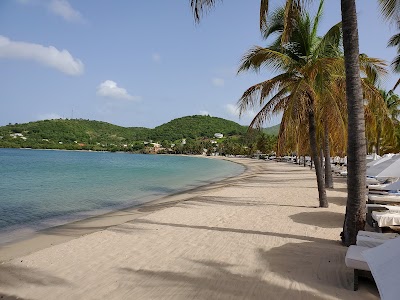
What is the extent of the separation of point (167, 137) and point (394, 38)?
130 m

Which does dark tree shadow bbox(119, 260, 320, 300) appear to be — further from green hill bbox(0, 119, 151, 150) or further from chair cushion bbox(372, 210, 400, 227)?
green hill bbox(0, 119, 151, 150)

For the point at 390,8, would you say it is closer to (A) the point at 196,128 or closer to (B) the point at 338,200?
(B) the point at 338,200

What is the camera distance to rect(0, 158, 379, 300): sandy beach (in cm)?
418

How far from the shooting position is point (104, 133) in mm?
139125

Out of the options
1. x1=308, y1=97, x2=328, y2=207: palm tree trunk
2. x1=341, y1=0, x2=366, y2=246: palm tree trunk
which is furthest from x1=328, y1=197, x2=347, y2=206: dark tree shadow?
x1=341, y1=0, x2=366, y2=246: palm tree trunk

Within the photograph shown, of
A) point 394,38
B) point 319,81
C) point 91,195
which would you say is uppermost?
point 394,38

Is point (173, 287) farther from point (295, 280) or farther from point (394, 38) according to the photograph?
point (394, 38)

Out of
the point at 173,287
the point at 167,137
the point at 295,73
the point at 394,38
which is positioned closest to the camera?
the point at 173,287

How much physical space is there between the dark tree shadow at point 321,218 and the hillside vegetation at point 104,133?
295 ft

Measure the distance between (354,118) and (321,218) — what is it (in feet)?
12.2

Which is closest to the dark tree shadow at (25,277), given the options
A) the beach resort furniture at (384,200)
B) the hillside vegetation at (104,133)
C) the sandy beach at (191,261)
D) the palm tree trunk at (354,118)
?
the sandy beach at (191,261)

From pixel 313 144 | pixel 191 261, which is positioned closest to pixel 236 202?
pixel 313 144

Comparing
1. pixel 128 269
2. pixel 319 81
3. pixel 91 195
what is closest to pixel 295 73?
pixel 319 81

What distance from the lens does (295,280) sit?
4.37m
